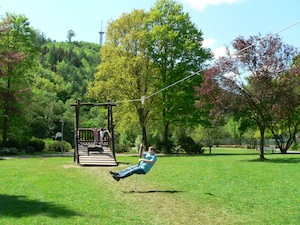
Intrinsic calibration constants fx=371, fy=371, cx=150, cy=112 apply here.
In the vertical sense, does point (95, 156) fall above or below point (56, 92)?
below

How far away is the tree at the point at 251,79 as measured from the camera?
2431cm

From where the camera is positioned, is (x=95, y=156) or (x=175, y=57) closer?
(x=95, y=156)

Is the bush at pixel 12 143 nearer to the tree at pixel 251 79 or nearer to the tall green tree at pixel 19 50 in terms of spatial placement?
the tall green tree at pixel 19 50

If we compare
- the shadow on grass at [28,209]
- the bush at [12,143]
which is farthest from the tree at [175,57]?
the shadow on grass at [28,209]

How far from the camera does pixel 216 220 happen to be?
776cm

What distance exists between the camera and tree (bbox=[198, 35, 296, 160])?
79.8ft

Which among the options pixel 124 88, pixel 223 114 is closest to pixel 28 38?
pixel 124 88

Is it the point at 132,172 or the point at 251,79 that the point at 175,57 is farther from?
the point at 132,172

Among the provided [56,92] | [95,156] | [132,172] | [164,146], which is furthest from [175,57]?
[56,92]

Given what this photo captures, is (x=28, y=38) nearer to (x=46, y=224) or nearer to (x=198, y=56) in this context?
(x=198, y=56)

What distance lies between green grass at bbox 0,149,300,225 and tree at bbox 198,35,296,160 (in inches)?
419

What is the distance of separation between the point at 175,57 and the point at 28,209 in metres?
28.6

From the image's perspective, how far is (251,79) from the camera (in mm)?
24859

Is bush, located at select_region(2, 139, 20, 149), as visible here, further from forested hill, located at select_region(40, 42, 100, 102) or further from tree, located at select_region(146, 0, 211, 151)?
forested hill, located at select_region(40, 42, 100, 102)
